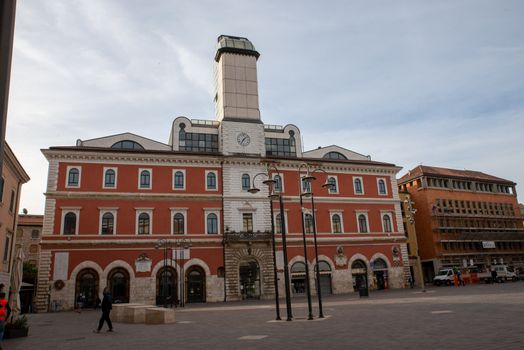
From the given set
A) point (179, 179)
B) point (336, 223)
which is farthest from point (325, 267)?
point (179, 179)

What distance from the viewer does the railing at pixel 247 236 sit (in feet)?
122

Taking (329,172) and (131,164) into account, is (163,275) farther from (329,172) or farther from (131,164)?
(329,172)

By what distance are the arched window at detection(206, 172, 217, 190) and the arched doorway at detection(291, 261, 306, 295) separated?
35.1ft

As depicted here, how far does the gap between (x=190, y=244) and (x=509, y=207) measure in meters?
49.6

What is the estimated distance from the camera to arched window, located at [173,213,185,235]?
36688 millimetres

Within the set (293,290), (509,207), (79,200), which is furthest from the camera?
(509,207)

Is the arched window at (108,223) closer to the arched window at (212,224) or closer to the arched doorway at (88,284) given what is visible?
the arched doorway at (88,284)

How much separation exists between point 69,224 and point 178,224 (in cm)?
888

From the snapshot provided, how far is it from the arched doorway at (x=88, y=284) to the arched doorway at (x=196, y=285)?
7.56 m

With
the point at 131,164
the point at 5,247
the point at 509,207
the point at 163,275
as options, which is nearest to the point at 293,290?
the point at 163,275

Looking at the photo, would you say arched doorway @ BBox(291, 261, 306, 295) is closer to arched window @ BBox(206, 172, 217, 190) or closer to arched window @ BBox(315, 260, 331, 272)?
arched window @ BBox(315, 260, 331, 272)

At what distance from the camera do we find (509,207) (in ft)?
201

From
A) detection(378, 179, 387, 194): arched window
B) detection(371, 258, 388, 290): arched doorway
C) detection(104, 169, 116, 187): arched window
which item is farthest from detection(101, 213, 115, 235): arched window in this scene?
detection(378, 179, 387, 194): arched window

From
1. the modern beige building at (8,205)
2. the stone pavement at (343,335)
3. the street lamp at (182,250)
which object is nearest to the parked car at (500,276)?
the street lamp at (182,250)
